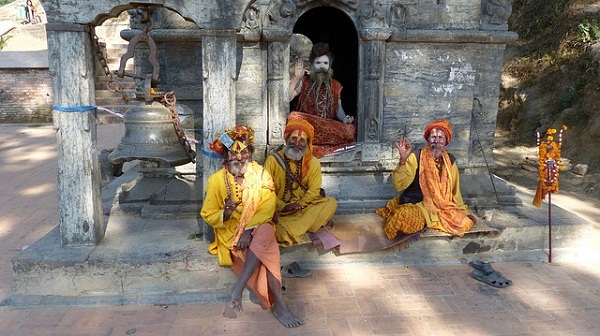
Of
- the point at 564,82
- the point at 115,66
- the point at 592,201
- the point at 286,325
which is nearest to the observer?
the point at 286,325

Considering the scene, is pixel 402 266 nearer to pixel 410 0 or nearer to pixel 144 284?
pixel 144 284

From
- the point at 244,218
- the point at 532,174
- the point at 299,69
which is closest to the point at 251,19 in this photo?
the point at 299,69

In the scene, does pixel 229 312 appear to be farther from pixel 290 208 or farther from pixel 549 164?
pixel 549 164

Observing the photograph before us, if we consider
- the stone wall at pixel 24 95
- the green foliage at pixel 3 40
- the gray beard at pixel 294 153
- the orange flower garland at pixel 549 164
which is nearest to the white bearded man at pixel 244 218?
the gray beard at pixel 294 153

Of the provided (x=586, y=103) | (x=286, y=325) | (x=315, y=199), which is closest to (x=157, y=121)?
(x=315, y=199)

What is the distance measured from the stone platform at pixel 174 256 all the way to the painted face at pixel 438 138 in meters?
1.01

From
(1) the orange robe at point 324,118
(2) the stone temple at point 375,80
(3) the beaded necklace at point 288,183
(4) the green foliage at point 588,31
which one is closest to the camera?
(3) the beaded necklace at point 288,183

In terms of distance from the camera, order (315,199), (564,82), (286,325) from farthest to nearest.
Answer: (564,82) < (315,199) < (286,325)

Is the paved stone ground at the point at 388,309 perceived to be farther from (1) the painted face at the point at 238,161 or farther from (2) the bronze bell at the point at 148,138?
(2) the bronze bell at the point at 148,138

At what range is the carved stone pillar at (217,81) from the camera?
4.20 meters

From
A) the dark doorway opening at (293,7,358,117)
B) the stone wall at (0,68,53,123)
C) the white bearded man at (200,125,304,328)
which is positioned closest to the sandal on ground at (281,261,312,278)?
the white bearded man at (200,125,304,328)

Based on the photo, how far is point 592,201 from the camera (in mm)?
8023

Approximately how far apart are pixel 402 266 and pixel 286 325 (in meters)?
1.69

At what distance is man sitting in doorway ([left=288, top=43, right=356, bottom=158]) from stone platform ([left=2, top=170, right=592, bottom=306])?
1.27 metres
